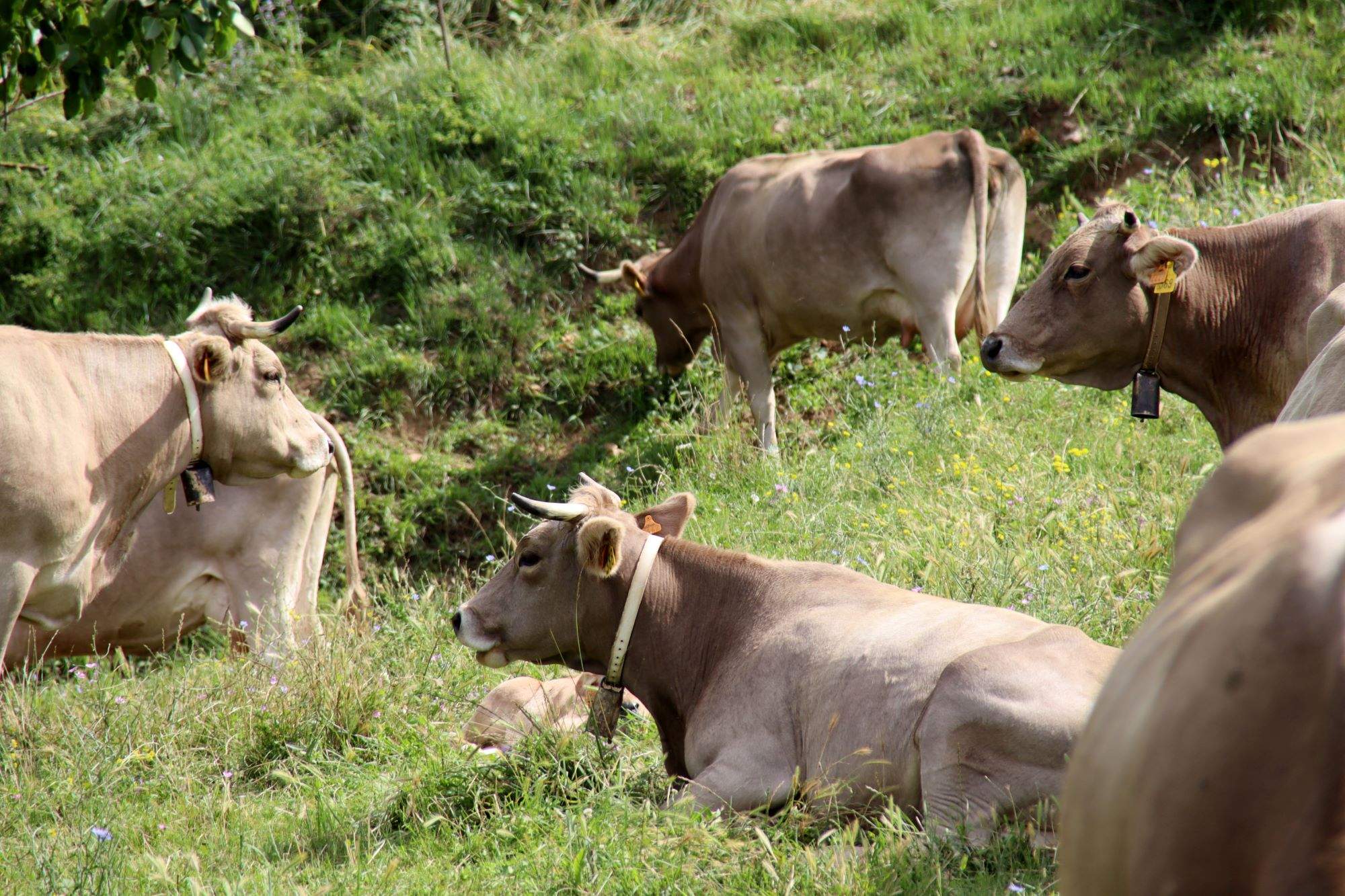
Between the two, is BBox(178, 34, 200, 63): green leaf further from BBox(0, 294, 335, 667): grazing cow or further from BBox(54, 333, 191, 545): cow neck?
BBox(54, 333, 191, 545): cow neck

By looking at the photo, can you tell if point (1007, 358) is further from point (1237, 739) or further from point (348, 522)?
point (1237, 739)

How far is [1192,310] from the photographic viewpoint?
242 inches

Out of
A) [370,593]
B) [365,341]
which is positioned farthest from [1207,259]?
[365,341]

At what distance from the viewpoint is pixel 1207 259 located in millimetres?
6180

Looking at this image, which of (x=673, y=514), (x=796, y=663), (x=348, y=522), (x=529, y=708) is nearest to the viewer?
(x=796, y=663)

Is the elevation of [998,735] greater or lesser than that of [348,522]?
greater

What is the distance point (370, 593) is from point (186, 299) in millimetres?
4109

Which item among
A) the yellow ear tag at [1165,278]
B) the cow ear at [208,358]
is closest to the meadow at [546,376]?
the yellow ear tag at [1165,278]

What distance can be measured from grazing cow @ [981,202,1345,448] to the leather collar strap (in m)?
0.03

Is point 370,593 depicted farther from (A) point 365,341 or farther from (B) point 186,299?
(B) point 186,299

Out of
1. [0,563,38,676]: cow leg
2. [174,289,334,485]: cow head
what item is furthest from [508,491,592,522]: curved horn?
[0,563,38,676]: cow leg

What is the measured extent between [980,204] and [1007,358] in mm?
3093

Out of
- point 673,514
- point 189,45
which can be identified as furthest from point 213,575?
point 673,514

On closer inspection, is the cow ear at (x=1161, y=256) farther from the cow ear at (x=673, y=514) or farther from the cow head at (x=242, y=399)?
the cow head at (x=242, y=399)
